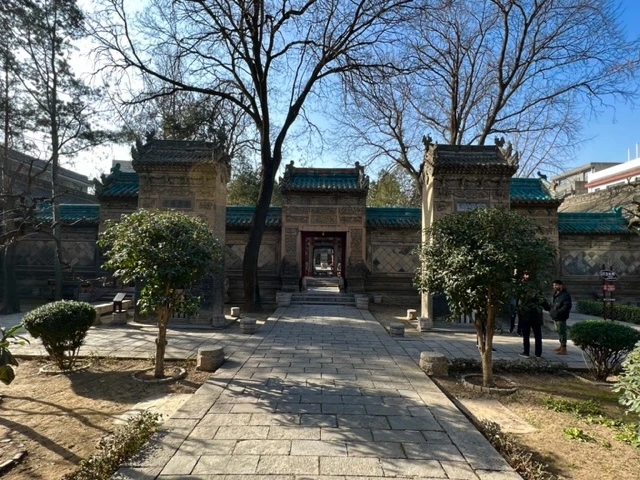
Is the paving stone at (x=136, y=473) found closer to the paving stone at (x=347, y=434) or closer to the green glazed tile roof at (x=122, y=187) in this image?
the paving stone at (x=347, y=434)

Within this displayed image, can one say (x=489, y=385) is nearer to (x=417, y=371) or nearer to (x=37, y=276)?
(x=417, y=371)

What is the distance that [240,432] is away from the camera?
141 inches

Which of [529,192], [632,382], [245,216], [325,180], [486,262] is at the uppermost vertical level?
[325,180]

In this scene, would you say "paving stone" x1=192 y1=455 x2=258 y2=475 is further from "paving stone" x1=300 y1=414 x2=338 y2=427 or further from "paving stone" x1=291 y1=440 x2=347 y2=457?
"paving stone" x1=300 y1=414 x2=338 y2=427

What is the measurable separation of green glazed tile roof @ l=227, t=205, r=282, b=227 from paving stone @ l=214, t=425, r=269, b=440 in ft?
40.3

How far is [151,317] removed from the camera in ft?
34.9

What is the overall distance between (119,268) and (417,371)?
480cm

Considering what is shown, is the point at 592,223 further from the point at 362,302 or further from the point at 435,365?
the point at 435,365

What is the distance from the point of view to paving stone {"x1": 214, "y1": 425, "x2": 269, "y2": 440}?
3482mm

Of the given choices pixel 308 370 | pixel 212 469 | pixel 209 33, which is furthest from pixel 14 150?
pixel 212 469

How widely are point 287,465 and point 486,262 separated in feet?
11.7

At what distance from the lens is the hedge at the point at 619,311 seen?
40.7 feet

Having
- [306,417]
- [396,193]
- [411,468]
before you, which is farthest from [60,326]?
[396,193]

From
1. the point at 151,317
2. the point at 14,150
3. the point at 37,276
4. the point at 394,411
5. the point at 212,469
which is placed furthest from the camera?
the point at 37,276
